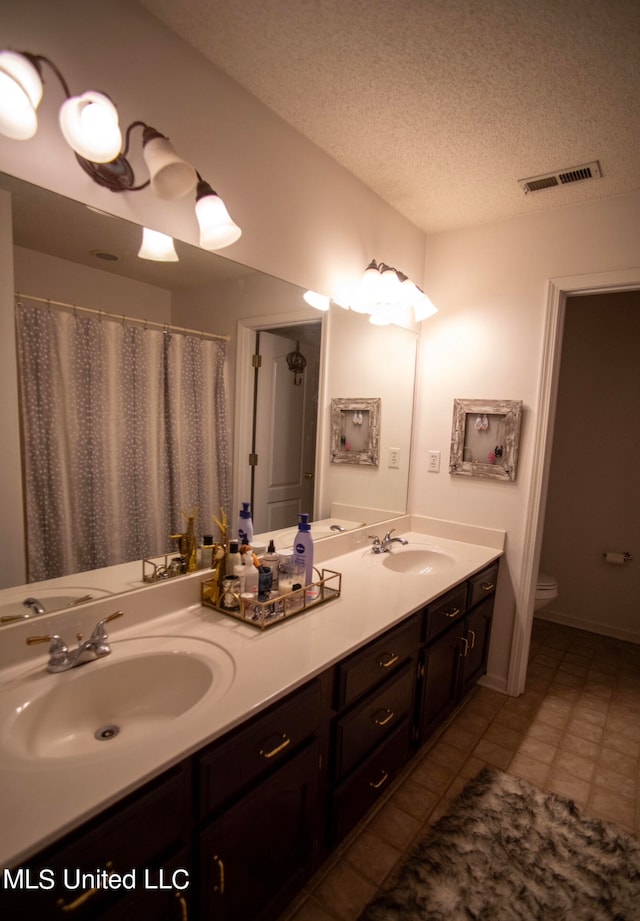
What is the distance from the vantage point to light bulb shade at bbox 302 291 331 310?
180 centimetres

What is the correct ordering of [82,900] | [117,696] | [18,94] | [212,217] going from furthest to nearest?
[212,217]
[117,696]
[18,94]
[82,900]

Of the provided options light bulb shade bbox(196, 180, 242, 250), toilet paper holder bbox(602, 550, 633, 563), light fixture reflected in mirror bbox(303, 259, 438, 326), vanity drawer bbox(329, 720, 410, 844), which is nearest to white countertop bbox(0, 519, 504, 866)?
vanity drawer bbox(329, 720, 410, 844)

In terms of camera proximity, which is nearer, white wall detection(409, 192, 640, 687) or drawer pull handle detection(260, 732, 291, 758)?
drawer pull handle detection(260, 732, 291, 758)

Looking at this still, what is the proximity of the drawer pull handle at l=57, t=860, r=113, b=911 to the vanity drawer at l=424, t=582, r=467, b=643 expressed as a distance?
1.18 metres

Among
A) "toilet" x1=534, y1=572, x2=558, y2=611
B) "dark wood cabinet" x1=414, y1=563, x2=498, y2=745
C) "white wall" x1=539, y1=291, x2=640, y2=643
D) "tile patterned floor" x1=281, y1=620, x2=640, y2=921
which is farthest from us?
"white wall" x1=539, y1=291, x2=640, y2=643

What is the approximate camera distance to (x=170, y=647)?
1.16 metres

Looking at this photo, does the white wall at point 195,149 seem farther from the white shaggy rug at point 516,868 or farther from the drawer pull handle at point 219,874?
the white shaggy rug at point 516,868

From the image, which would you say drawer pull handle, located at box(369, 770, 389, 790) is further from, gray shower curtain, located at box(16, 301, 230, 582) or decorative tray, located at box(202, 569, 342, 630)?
gray shower curtain, located at box(16, 301, 230, 582)

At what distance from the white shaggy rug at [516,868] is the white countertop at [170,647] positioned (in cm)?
76

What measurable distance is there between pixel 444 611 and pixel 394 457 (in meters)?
0.93

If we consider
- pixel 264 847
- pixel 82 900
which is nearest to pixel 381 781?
pixel 264 847

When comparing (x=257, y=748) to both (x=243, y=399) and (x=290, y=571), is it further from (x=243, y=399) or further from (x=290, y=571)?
(x=243, y=399)

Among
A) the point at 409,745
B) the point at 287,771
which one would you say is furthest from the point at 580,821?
the point at 287,771

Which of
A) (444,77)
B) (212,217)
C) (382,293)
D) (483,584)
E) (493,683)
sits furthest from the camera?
(493,683)
